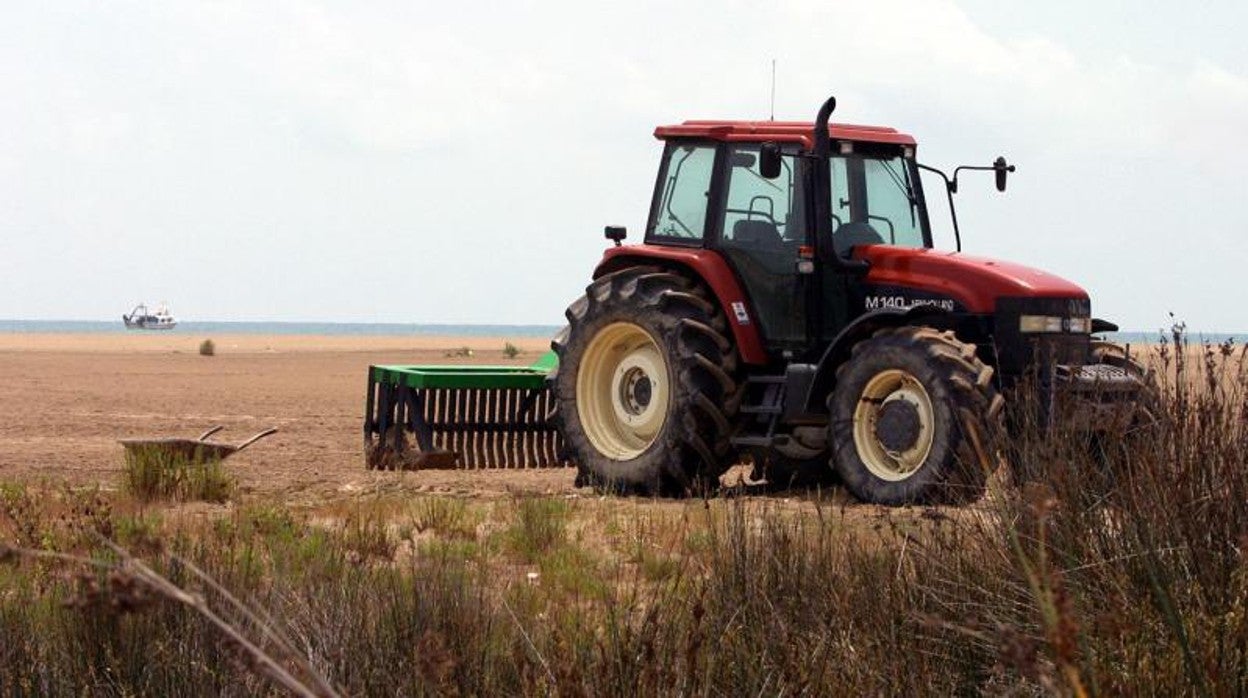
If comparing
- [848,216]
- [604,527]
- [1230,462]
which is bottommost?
[604,527]

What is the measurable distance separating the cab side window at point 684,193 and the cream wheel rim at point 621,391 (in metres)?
0.71

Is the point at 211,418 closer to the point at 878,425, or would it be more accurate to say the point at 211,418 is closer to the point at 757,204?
the point at 757,204

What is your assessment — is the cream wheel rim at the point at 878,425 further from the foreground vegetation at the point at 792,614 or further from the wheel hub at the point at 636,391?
the foreground vegetation at the point at 792,614

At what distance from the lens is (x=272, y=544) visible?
302 inches

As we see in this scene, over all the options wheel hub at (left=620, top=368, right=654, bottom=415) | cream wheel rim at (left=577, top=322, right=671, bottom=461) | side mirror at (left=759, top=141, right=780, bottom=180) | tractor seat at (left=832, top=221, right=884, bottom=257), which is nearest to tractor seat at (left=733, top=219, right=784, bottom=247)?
tractor seat at (left=832, top=221, right=884, bottom=257)

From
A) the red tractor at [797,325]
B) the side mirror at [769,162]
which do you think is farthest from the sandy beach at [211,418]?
the side mirror at [769,162]

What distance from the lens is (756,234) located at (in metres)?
11.2

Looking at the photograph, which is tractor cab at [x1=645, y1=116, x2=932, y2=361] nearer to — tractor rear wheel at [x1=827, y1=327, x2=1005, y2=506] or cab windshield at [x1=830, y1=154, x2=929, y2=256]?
cab windshield at [x1=830, y1=154, x2=929, y2=256]

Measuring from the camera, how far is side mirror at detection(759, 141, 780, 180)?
10.4 meters

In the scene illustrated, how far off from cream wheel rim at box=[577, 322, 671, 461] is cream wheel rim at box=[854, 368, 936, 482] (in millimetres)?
1565

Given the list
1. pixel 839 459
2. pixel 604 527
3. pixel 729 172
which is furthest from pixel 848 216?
pixel 604 527

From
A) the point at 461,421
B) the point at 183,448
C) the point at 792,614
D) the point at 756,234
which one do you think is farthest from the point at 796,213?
the point at 792,614

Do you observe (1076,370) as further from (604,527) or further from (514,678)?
(514,678)

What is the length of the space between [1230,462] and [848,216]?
582 centimetres
